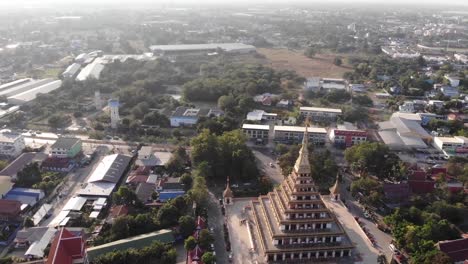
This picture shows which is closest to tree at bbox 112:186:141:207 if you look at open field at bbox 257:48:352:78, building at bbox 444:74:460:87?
open field at bbox 257:48:352:78

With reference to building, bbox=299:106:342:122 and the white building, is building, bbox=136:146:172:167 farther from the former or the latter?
building, bbox=299:106:342:122

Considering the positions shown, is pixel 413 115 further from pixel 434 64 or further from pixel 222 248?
pixel 434 64

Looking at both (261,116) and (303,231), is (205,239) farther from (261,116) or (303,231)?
(261,116)

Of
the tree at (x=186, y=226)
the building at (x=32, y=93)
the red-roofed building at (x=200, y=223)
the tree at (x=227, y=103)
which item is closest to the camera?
the tree at (x=186, y=226)

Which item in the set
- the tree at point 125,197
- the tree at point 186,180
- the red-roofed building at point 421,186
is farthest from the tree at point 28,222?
the red-roofed building at point 421,186

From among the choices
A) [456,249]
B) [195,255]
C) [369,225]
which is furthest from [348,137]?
[195,255]

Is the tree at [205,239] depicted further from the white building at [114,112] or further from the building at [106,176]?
the white building at [114,112]

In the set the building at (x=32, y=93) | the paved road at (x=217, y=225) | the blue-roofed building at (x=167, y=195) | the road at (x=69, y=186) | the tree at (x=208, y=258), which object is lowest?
the road at (x=69, y=186)
